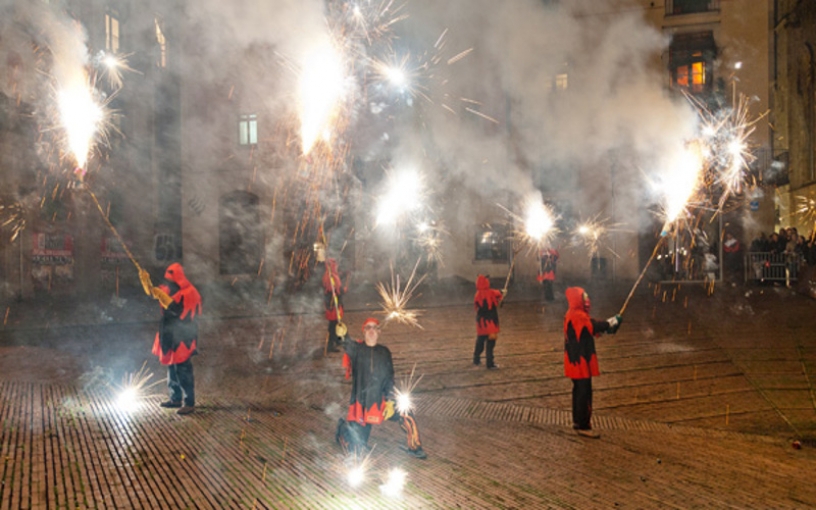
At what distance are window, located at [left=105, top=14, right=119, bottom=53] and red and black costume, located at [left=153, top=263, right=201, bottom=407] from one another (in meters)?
14.8

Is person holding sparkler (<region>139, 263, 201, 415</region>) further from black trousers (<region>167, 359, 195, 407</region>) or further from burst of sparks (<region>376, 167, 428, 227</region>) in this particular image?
burst of sparks (<region>376, 167, 428, 227</region>)

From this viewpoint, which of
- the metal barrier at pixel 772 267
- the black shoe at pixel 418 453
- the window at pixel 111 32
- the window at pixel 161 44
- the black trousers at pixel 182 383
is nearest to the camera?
the black shoe at pixel 418 453

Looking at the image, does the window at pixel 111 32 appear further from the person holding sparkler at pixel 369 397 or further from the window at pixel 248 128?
the person holding sparkler at pixel 369 397

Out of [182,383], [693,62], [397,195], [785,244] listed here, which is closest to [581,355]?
[182,383]

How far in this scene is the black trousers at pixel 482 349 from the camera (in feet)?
26.2

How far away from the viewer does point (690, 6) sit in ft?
72.5

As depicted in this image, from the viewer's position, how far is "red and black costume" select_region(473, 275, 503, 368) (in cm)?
803

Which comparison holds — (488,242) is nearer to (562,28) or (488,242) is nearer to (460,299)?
(460,299)

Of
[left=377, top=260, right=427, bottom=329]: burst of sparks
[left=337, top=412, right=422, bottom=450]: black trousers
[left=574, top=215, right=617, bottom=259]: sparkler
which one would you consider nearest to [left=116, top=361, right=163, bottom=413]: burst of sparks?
[left=337, top=412, right=422, bottom=450]: black trousers

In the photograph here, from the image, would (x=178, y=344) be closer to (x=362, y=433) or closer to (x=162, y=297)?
(x=162, y=297)

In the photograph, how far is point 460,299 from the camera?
1706cm

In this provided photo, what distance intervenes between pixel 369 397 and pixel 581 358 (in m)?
2.23

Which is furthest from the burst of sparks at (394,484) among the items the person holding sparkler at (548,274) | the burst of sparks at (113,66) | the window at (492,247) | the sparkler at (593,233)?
the sparkler at (593,233)

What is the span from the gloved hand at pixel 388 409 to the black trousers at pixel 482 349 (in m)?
3.64
